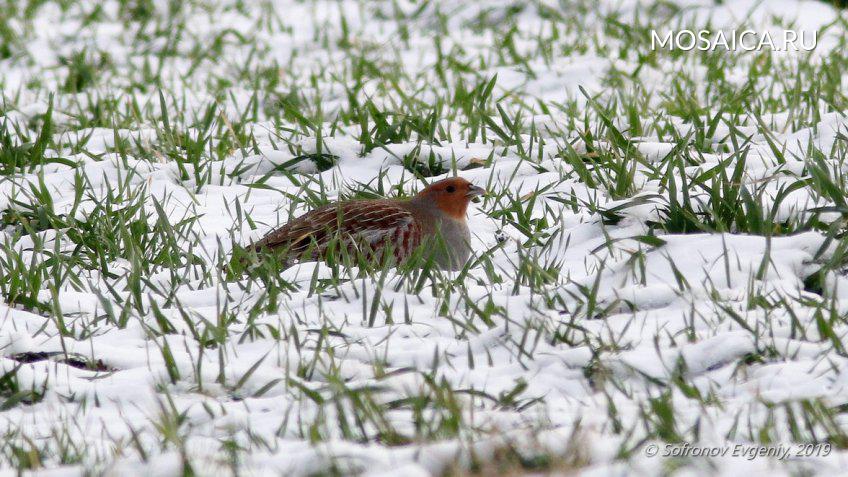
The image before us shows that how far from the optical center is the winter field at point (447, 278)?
8.49 ft

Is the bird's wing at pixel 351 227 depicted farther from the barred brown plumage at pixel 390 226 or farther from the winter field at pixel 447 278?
the winter field at pixel 447 278

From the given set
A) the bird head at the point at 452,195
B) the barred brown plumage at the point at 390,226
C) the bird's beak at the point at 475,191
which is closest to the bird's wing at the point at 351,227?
the barred brown plumage at the point at 390,226

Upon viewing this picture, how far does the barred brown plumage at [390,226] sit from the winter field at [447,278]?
0.15m

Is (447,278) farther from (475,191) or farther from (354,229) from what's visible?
(475,191)

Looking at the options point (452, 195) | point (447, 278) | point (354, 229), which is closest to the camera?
point (447, 278)

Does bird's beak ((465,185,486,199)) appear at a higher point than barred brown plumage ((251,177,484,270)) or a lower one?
higher

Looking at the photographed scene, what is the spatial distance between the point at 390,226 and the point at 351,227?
157 mm

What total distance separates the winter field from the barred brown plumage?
155 mm

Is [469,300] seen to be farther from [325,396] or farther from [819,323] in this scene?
[819,323]

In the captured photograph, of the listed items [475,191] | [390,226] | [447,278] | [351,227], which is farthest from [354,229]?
[447,278]

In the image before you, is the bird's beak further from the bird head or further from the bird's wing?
the bird's wing

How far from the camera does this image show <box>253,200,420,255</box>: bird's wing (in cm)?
440

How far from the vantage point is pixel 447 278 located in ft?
12.1

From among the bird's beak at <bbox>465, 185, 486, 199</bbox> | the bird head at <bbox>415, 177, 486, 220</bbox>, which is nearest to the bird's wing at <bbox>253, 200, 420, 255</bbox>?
the bird head at <bbox>415, 177, 486, 220</bbox>
